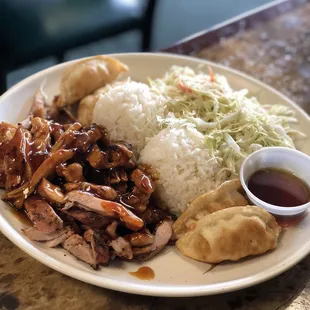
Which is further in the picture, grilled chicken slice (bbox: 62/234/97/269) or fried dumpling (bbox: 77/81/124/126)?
fried dumpling (bbox: 77/81/124/126)

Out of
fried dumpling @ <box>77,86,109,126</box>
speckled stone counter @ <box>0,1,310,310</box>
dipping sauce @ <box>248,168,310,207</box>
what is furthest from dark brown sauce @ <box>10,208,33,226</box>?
dipping sauce @ <box>248,168,310,207</box>

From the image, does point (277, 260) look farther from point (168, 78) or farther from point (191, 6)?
point (191, 6)

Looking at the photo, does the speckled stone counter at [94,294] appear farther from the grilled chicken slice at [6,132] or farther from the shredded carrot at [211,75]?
the shredded carrot at [211,75]

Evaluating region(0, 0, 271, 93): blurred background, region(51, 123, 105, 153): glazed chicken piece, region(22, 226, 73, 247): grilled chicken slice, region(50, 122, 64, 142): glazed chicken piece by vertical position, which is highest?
region(51, 123, 105, 153): glazed chicken piece

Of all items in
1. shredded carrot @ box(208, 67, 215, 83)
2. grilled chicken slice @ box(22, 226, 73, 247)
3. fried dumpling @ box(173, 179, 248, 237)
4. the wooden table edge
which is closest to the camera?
grilled chicken slice @ box(22, 226, 73, 247)

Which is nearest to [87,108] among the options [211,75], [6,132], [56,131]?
[56,131]

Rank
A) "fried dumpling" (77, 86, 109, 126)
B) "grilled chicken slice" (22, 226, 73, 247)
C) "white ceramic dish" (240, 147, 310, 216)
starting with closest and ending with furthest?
"grilled chicken slice" (22, 226, 73, 247) → "white ceramic dish" (240, 147, 310, 216) → "fried dumpling" (77, 86, 109, 126)

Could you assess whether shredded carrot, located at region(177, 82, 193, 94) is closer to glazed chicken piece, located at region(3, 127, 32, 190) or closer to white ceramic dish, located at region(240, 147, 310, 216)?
white ceramic dish, located at region(240, 147, 310, 216)
